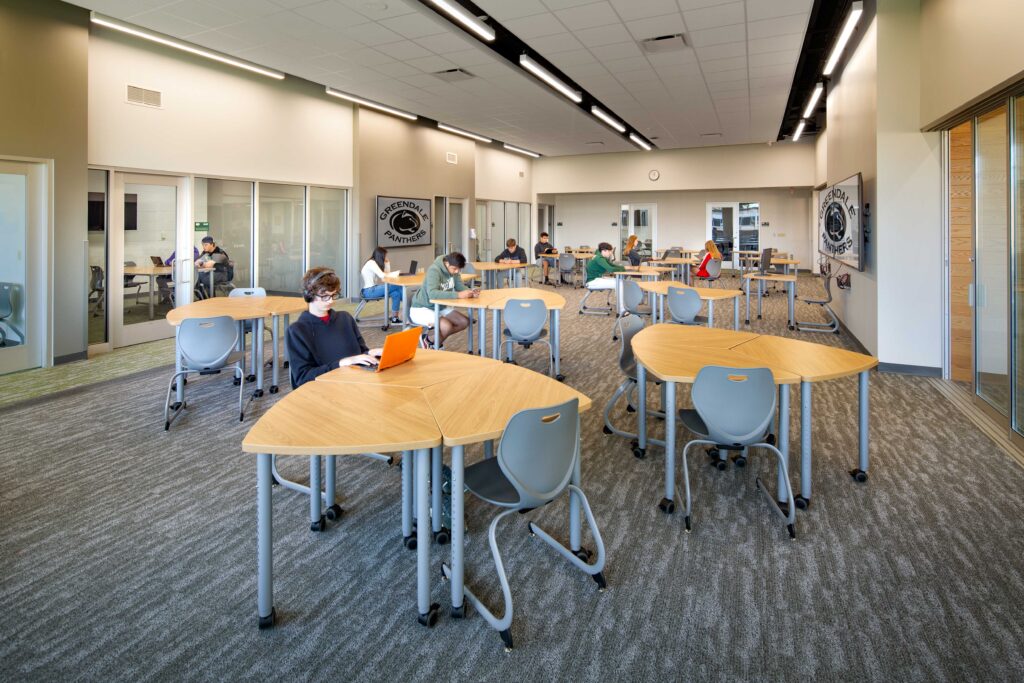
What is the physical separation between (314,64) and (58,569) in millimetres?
6803

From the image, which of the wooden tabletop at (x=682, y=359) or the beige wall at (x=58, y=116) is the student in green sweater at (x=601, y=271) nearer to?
the wooden tabletop at (x=682, y=359)

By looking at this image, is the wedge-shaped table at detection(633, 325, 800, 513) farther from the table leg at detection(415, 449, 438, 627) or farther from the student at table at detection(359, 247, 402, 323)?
the student at table at detection(359, 247, 402, 323)

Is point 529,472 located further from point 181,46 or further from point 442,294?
point 181,46

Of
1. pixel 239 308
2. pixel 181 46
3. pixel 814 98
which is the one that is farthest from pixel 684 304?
pixel 814 98

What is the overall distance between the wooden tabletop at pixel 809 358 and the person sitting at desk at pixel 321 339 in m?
2.21

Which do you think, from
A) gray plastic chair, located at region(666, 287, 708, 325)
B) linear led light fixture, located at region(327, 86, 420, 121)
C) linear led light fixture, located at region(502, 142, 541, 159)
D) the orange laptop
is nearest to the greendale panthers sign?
gray plastic chair, located at region(666, 287, 708, 325)

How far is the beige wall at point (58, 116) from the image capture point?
557cm

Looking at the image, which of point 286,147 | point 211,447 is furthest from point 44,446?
point 286,147

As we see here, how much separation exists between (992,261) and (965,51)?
5.20ft

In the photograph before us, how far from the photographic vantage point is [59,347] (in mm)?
6168

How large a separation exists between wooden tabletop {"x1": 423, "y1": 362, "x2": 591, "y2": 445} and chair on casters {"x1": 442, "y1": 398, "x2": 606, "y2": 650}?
0.31 ft

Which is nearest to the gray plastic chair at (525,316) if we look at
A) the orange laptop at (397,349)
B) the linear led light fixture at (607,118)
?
the orange laptop at (397,349)

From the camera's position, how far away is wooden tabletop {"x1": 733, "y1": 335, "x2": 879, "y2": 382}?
306cm

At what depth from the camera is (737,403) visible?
283cm
